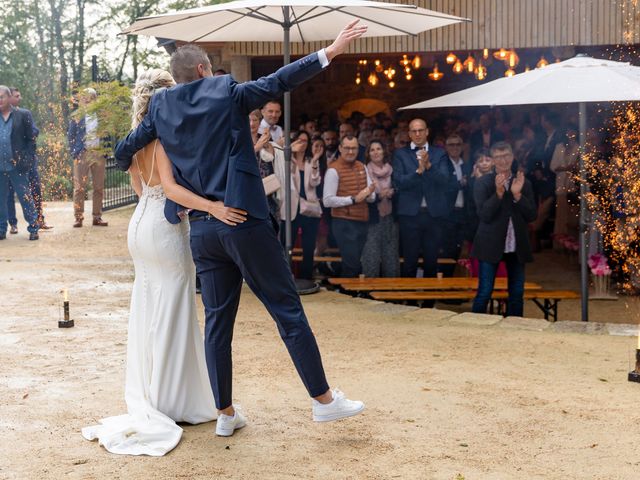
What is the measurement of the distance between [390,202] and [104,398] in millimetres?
4836

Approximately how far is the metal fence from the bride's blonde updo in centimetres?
1323

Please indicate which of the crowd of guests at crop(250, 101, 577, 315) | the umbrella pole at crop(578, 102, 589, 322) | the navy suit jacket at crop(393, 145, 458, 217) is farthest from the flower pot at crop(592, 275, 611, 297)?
the umbrella pole at crop(578, 102, 589, 322)

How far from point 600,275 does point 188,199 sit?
263 inches

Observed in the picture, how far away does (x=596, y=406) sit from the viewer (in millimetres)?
5344

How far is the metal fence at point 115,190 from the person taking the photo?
18525 mm

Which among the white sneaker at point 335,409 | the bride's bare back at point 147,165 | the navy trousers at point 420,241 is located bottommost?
the white sneaker at point 335,409

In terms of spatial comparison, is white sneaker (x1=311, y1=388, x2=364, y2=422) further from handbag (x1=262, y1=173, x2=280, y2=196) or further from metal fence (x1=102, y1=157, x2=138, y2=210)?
metal fence (x1=102, y1=157, x2=138, y2=210)

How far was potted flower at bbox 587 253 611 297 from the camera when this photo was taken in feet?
33.2

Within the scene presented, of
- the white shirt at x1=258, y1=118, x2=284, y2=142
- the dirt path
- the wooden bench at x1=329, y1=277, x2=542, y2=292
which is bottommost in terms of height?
the dirt path

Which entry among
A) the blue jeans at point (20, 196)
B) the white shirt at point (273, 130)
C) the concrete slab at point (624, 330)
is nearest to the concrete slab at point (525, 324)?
the concrete slab at point (624, 330)

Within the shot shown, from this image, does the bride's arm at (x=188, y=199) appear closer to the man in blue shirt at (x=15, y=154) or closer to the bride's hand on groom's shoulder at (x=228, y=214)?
the bride's hand on groom's shoulder at (x=228, y=214)

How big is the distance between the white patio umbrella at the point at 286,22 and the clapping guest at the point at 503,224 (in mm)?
1367

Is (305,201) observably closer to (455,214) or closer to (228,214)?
(455,214)

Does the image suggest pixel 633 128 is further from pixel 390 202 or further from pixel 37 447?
pixel 37 447
